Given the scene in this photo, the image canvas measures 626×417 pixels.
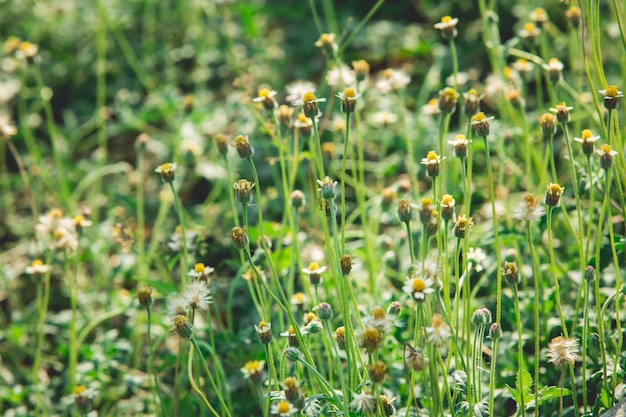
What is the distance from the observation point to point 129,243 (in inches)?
74.9

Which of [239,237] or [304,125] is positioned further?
[304,125]

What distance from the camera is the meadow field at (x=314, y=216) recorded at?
134 cm

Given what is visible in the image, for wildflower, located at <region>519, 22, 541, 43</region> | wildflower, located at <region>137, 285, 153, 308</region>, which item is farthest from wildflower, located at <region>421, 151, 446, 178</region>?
wildflower, located at <region>519, 22, 541, 43</region>

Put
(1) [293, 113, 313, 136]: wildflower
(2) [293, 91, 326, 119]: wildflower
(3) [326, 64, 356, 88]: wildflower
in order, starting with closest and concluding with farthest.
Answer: (2) [293, 91, 326, 119]: wildflower → (1) [293, 113, 313, 136]: wildflower → (3) [326, 64, 356, 88]: wildflower

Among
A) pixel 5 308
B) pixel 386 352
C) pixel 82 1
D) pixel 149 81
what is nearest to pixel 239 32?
pixel 149 81

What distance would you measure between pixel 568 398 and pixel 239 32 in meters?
2.48

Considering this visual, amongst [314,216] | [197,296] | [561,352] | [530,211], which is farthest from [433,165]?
[314,216]

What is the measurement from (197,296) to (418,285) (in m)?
0.45

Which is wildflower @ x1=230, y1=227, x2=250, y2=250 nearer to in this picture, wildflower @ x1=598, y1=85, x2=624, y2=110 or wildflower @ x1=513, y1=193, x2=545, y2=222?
wildflower @ x1=513, y1=193, x2=545, y2=222

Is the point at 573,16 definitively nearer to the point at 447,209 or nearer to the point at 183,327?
the point at 447,209

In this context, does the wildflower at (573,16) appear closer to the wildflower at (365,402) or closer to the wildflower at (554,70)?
the wildflower at (554,70)

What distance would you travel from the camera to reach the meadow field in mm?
1339

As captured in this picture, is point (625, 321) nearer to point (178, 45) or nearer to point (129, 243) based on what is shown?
point (129, 243)

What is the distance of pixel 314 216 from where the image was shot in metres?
2.15
